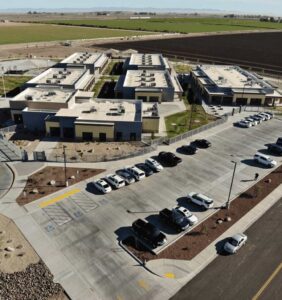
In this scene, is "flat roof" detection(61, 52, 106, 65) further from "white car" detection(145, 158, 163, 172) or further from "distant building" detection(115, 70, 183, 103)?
"white car" detection(145, 158, 163, 172)

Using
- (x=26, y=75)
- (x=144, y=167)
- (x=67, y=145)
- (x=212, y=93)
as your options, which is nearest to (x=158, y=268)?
(x=144, y=167)

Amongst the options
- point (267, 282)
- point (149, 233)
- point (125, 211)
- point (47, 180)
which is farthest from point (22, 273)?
point (267, 282)

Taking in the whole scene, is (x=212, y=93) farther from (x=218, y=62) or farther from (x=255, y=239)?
(x=218, y=62)

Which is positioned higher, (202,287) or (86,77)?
(86,77)

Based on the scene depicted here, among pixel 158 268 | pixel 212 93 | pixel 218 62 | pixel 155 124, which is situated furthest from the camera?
pixel 218 62

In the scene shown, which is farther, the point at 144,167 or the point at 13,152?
the point at 13,152

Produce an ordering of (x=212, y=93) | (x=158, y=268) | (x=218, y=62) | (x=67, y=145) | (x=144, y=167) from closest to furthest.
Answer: (x=158, y=268), (x=144, y=167), (x=67, y=145), (x=212, y=93), (x=218, y=62)

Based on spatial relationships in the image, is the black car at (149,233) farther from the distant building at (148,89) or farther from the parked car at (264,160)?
the distant building at (148,89)

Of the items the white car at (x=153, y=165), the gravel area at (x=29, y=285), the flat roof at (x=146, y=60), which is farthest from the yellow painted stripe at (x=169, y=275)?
the flat roof at (x=146, y=60)

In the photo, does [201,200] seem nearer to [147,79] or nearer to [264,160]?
[264,160]
